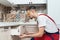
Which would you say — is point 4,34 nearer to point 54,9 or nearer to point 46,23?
point 46,23

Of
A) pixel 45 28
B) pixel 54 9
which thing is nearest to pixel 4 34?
pixel 45 28

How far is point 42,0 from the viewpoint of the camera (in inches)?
121

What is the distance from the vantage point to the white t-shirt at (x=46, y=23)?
1933mm

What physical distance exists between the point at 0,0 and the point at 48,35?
785 mm

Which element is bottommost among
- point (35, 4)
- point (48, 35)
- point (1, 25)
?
point (48, 35)

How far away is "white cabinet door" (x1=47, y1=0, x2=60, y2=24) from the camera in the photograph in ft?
9.80

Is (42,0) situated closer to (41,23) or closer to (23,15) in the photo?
(23,15)

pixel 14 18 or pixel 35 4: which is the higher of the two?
pixel 35 4

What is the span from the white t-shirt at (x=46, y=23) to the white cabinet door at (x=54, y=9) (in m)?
0.96

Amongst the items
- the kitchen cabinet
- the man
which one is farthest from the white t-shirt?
the kitchen cabinet

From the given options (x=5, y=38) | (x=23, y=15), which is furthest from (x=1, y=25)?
(x=23, y=15)

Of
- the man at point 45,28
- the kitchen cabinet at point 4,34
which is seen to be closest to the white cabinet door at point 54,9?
the man at point 45,28

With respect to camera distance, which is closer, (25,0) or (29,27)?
(29,27)

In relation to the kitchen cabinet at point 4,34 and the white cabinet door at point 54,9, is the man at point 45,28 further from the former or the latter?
the white cabinet door at point 54,9
